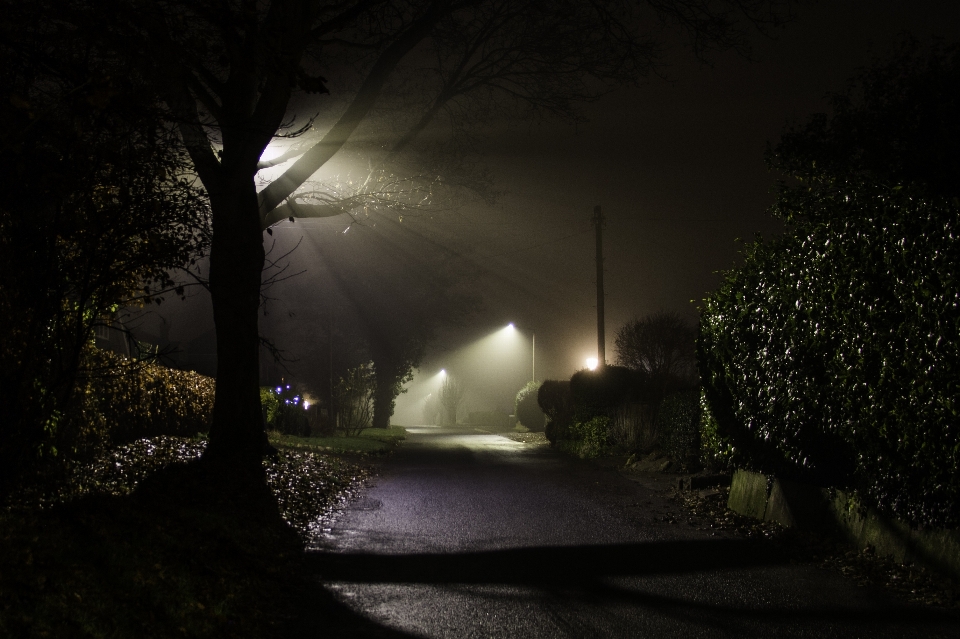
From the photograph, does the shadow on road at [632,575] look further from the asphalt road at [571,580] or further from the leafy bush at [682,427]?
the leafy bush at [682,427]

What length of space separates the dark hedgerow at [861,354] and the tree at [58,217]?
588 cm

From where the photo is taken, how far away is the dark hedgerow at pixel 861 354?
5.96 metres

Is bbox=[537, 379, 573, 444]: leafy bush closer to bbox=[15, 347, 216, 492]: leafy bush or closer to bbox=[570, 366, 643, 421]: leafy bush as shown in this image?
bbox=[570, 366, 643, 421]: leafy bush

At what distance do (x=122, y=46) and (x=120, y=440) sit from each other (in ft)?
25.9

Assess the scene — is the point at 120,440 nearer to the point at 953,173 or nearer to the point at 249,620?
the point at 249,620

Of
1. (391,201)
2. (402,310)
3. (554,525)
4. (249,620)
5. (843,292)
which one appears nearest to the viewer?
(249,620)

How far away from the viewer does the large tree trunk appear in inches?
475

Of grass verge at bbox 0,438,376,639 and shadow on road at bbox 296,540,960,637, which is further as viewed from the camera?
shadow on road at bbox 296,540,960,637

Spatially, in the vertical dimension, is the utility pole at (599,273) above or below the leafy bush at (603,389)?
above

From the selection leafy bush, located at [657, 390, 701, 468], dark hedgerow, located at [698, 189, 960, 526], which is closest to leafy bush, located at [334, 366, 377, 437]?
leafy bush, located at [657, 390, 701, 468]

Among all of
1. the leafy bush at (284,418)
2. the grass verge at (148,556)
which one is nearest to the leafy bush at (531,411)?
the leafy bush at (284,418)

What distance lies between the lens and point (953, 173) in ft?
19.7

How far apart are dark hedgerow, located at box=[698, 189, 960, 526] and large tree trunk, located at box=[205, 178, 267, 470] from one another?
7.40 meters

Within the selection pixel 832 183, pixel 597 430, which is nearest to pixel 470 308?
pixel 597 430
